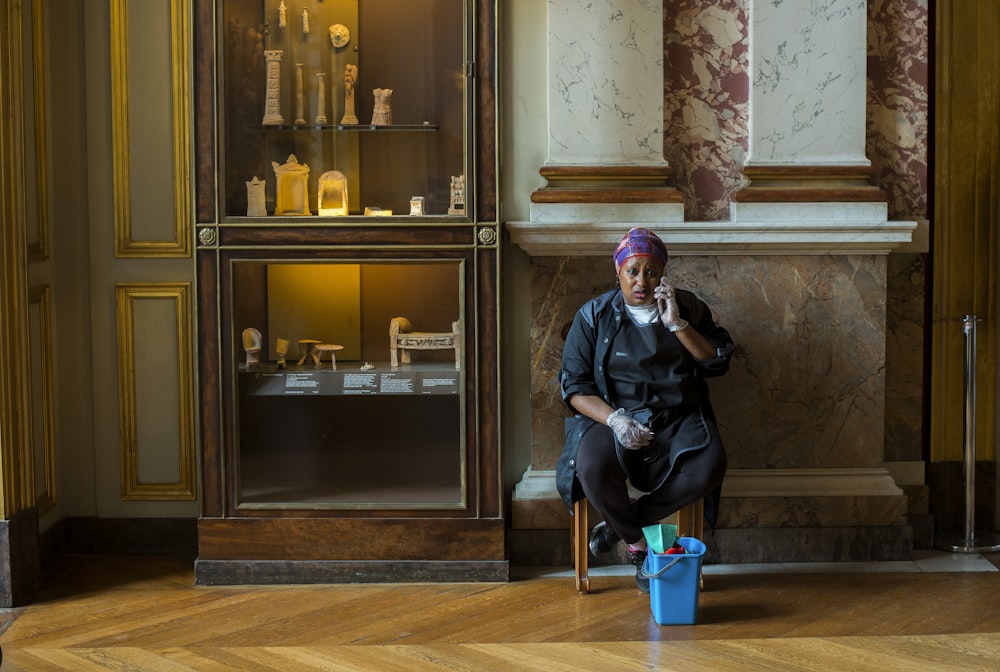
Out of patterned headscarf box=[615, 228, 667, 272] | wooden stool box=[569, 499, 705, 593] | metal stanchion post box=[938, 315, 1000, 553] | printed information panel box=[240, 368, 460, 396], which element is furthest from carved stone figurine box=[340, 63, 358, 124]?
metal stanchion post box=[938, 315, 1000, 553]

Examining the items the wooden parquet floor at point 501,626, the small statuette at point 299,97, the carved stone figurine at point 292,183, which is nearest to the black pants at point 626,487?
the wooden parquet floor at point 501,626

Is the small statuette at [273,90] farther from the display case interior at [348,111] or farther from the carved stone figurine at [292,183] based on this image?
the carved stone figurine at [292,183]

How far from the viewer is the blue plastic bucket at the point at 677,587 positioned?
391 cm

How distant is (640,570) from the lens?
421 centimetres

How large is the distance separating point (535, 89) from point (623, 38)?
14.2 inches

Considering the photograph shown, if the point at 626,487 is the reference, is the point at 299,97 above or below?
above

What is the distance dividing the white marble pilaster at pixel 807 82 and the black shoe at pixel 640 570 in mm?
1460

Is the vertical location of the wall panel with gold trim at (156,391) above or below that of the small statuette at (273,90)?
below

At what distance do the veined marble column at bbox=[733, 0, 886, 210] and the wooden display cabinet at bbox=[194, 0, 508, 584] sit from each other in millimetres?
984

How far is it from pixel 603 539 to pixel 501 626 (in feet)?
1.61

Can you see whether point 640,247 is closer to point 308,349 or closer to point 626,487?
point 626,487

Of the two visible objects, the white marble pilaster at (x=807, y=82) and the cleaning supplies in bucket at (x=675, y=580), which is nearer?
the cleaning supplies in bucket at (x=675, y=580)

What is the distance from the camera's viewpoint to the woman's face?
4160 mm

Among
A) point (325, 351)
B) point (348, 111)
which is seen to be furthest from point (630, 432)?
point (348, 111)
